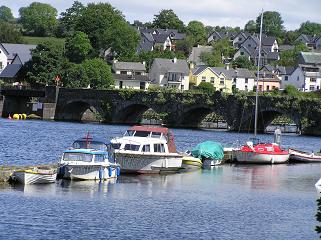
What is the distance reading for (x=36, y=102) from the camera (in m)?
156

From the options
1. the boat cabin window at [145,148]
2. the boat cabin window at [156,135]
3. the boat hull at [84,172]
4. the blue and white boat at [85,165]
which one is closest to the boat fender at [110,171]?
the blue and white boat at [85,165]

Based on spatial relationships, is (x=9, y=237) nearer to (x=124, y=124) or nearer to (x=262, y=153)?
(x=262, y=153)

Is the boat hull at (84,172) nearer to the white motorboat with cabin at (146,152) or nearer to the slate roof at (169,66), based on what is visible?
the white motorboat with cabin at (146,152)

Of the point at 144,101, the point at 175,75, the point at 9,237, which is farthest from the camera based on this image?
the point at 175,75

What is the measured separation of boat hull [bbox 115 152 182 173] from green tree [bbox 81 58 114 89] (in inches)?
3872

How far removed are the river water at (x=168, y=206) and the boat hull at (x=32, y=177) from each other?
504mm

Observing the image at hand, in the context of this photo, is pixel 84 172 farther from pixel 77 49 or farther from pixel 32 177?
pixel 77 49

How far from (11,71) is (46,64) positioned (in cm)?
1868

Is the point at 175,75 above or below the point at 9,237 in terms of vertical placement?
above

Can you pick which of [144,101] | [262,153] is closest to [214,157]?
[262,153]

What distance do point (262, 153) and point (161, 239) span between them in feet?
137

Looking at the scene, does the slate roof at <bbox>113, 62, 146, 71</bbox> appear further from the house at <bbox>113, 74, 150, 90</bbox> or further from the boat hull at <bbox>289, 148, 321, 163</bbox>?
the boat hull at <bbox>289, 148, 321, 163</bbox>

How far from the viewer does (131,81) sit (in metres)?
188

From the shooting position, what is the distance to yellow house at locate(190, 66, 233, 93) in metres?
196
